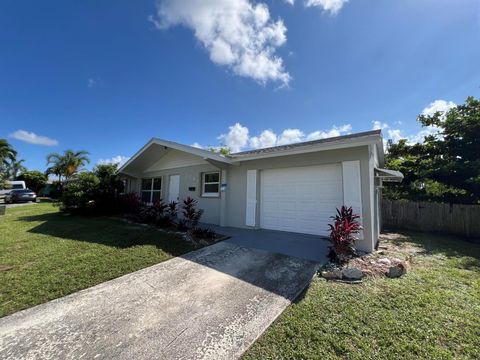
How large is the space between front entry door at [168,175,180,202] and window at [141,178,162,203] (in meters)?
1.05

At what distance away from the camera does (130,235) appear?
7.11 m

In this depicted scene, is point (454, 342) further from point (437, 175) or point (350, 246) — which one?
point (437, 175)

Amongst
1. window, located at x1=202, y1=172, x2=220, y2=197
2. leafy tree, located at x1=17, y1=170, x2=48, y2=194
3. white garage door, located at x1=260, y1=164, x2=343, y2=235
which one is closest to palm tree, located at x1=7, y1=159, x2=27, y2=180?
leafy tree, located at x1=17, y1=170, x2=48, y2=194

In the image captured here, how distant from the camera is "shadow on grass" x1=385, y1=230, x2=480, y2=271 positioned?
214 inches

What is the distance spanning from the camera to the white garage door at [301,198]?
6.57 meters

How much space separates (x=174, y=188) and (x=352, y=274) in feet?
31.5

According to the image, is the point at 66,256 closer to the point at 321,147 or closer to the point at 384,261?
the point at 321,147

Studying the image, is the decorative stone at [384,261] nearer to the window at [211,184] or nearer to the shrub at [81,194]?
the window at [211,184]

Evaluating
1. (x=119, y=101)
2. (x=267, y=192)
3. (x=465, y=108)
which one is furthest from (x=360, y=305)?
(x=119, y=101)

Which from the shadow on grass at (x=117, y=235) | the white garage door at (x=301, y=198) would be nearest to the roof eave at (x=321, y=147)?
the white garage door at (x=301, y=198)

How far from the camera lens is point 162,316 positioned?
2.96m

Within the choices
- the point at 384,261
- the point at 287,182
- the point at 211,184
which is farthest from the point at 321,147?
the point at 211,184

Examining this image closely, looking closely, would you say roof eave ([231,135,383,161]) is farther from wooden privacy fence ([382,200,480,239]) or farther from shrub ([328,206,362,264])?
wooden privacy fence ([382,200,480,239])

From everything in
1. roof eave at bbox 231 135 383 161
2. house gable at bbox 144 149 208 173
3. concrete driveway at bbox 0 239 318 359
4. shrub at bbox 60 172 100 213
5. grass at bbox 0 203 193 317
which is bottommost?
concrete driveway at bbox 0 239 318 359
